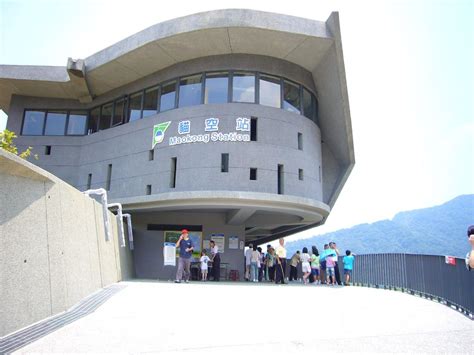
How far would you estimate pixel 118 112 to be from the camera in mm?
19875

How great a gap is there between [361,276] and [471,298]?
8912 mm

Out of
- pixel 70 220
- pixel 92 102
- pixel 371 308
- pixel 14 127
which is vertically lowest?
pixel 371 308

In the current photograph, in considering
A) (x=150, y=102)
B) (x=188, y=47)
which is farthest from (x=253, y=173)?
(x=150, y=102)

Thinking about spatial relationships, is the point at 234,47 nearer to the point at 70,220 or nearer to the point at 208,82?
the point at 208,82

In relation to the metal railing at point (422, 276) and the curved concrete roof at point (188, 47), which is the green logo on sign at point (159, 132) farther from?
the metal railing at point (422, 276)

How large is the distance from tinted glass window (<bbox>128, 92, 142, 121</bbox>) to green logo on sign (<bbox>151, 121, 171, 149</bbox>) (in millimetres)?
1875

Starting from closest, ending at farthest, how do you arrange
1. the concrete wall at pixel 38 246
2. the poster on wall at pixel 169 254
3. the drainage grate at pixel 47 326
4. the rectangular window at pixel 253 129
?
1. the drainage grate at pixel 47 326
2. the concrete wall at pixel 38 246
3. the poster on wall at pixel 169 254
4. the rectangular window at pixel 253 129

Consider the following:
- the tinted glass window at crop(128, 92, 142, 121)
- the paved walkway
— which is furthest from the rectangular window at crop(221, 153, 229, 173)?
the paved walkway

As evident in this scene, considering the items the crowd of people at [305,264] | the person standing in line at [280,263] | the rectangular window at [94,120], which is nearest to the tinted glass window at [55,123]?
the rectangular window at [94,120]

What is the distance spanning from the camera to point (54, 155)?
811 inches

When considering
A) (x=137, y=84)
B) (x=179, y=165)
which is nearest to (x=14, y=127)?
(x=137, y=84)

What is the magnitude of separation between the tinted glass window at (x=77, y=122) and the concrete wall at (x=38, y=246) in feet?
47.7

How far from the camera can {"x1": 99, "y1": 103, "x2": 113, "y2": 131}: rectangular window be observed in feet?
66.4

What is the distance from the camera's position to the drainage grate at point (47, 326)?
391 centimetres
